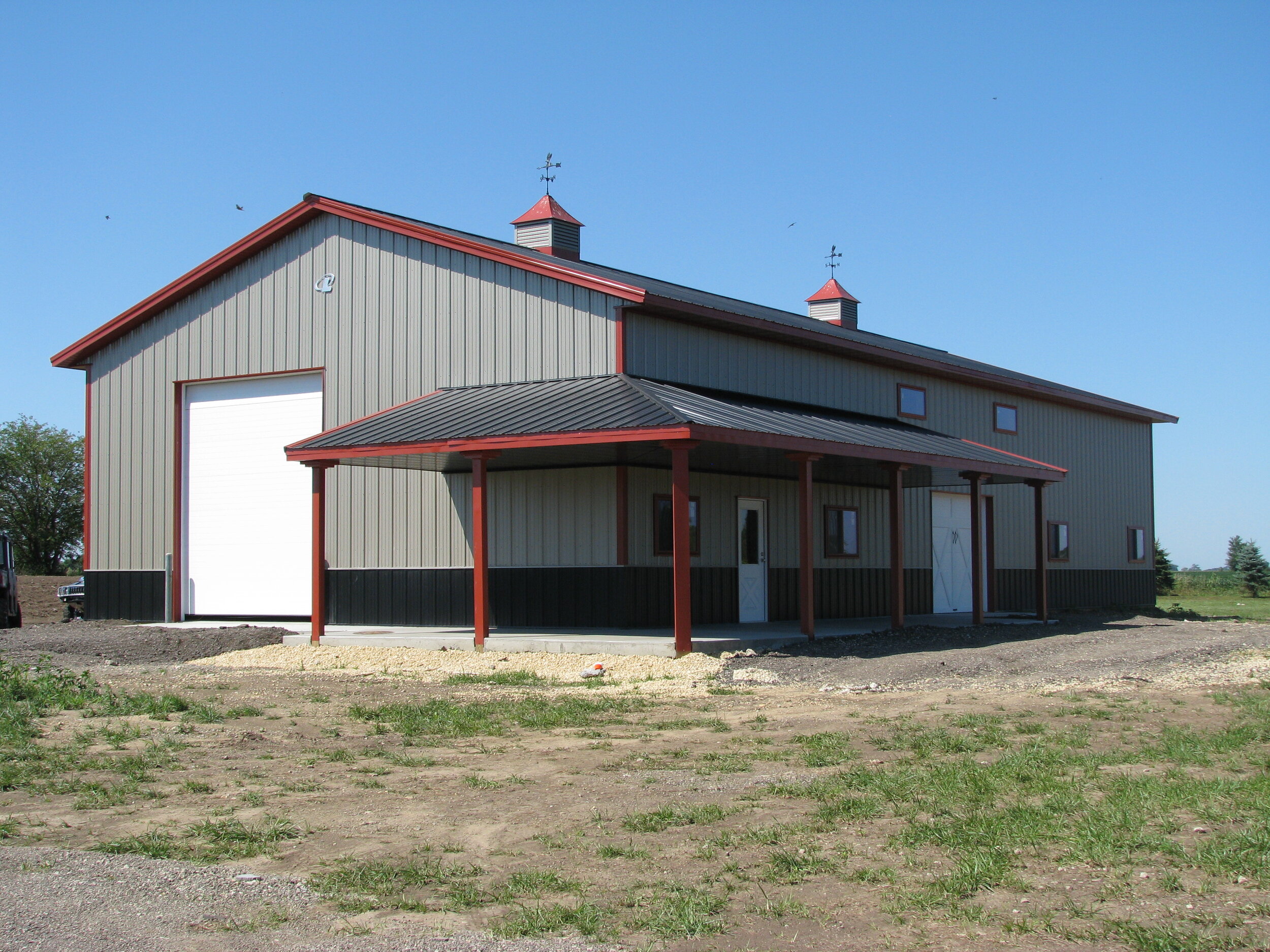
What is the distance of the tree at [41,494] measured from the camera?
5378 cm

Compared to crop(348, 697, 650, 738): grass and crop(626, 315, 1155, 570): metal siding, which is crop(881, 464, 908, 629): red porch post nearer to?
crop(626, 315, 1155, 570): metal siding

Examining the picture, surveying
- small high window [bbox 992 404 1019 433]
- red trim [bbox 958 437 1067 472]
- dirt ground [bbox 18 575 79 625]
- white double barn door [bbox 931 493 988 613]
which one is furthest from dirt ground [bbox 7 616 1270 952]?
dirt ground [bbox 18 575 79 625]

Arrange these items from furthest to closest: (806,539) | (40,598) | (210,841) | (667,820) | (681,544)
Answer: (40,598) < (806,539) < (681,544) < (667,820) < (210,841)

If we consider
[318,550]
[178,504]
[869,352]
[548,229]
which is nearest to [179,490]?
[178,504]

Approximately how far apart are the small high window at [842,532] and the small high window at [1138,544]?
1158 centimetres

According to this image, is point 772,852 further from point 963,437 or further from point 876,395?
point 963,437

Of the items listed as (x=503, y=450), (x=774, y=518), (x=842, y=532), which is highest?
(x=503, y=450)

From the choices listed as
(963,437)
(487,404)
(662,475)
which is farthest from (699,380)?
(963,437)

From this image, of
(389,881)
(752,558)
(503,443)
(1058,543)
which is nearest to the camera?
(389,881)

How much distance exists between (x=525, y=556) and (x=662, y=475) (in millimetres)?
2306

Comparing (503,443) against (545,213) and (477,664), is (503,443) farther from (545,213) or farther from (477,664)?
(545,213)

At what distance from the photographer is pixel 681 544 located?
561 inches

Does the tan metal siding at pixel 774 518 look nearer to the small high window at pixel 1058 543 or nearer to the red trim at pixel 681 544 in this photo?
the red trim at pixel 681 544

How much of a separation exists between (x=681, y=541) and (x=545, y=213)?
36.8 feet
